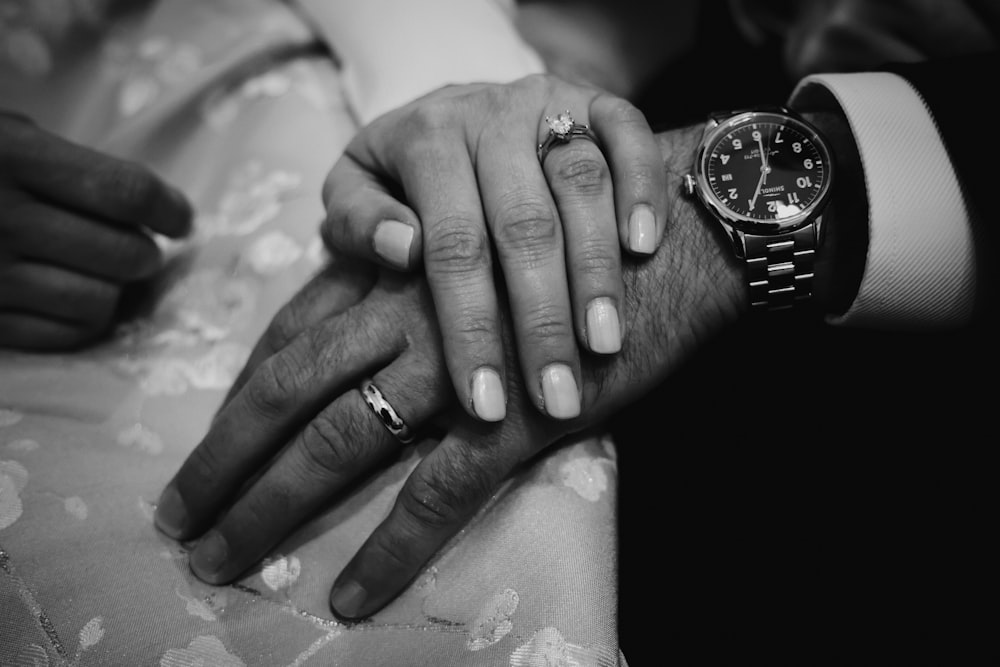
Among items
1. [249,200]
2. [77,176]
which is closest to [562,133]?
[249,200]

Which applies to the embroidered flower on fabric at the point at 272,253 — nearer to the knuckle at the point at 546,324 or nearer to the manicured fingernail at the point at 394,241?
the manicured fingernail at the point at 394,241

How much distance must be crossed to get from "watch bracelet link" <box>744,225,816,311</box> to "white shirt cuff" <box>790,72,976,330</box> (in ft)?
0.20

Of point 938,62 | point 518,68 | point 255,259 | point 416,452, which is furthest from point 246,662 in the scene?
point 938,62

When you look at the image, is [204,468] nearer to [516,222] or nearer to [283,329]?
[283,329]

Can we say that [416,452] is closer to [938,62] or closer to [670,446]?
[670,446]

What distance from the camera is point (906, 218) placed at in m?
0.78

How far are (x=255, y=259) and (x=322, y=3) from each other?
47cm

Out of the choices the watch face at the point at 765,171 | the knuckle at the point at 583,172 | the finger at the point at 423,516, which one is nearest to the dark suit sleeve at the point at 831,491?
the watch face at the point at 765,171

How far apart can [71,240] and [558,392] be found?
2.18 ft

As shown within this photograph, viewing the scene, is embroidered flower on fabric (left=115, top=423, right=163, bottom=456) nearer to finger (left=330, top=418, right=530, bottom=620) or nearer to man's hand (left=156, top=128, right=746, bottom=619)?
man's hand (left=156, top=128, right=746, bottom=619)

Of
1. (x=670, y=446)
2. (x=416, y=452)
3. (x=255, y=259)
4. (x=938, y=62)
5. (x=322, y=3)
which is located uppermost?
(x=322, y=3)

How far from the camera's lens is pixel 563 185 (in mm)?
777

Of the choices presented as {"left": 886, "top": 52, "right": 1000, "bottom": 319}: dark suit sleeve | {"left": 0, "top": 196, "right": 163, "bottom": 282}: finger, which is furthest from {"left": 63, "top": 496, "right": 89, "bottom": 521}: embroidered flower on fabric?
{"left": 886, "top": 52, "right": 1000, "bottom": 319}: dark suit sleeve

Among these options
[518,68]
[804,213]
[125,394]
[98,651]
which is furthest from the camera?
[518,68]
